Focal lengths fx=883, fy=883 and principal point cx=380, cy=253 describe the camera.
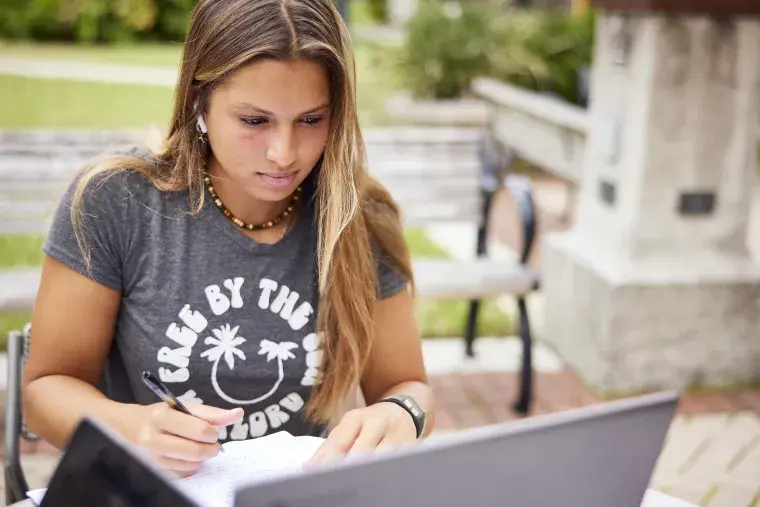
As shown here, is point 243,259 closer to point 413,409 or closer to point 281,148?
point 281,148

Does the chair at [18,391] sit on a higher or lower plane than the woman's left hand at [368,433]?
lower

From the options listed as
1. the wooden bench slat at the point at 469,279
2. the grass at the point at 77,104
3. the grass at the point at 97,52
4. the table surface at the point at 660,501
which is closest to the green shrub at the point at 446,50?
the grass at the point at 77,104

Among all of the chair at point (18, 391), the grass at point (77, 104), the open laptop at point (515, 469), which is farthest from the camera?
the grass at point (77, 104)

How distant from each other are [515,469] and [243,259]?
39.4 inches

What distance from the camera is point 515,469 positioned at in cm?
86

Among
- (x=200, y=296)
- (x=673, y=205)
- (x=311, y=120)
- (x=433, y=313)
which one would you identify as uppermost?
(x=311, y=120)

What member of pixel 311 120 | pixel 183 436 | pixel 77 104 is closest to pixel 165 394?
pixel 183 436

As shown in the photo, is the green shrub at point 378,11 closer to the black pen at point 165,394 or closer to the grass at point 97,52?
the grass at point 97,52

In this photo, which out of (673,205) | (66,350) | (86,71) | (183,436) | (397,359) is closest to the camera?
Answer: (183,436)

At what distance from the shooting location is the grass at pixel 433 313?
4727 mm

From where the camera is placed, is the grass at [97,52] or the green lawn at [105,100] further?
the grass at [97,52]

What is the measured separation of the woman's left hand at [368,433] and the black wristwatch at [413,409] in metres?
0.03

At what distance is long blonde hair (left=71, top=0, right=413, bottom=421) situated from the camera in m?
1.59

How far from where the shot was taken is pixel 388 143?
4504 millimetres
